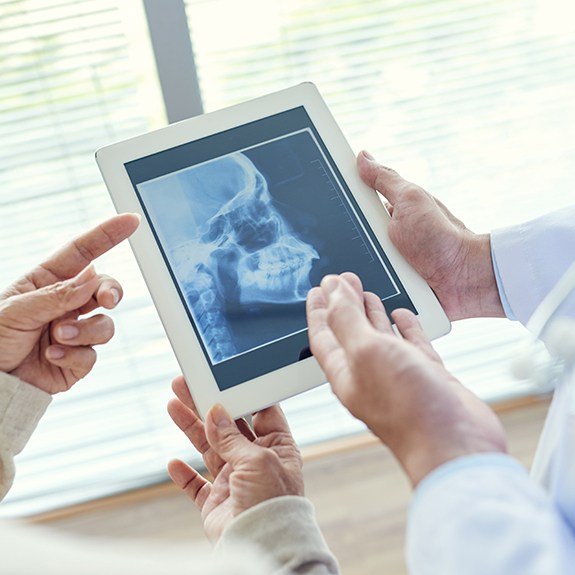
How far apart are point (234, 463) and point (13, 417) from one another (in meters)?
0.32

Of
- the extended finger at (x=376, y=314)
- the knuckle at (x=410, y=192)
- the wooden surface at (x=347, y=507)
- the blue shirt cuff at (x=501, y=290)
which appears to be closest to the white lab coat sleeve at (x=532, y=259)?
the blue shirt cuff at (x=501, y=290)

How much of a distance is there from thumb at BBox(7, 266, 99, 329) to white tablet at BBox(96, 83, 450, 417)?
0.29 feet

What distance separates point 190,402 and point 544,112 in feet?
3.79

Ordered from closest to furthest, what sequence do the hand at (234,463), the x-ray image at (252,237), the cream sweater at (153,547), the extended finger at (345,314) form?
the cream sweater at (153,547) → the extended finger at (345,314) → the hand at (234,463) → the x-ray image at (252,237)

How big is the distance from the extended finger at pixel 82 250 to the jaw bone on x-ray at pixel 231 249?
8 centimetres

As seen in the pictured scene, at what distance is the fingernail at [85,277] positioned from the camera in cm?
93

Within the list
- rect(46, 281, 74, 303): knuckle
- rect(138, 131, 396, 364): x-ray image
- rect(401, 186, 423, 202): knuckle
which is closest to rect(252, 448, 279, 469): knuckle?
rect(138, 131, 396, 364): x-ray image

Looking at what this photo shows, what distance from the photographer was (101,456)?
70.7 inches

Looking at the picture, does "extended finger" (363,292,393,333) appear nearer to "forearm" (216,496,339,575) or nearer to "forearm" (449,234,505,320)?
"forearm" (216,496,339,575)

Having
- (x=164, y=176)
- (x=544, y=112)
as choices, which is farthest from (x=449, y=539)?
(x=544, y=112)

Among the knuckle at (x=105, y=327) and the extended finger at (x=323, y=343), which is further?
the knuckle at (x=105, y=327)

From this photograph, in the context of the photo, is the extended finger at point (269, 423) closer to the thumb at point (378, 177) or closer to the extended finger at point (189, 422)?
the extended finger at point (189, 422)

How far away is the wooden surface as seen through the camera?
1615mm

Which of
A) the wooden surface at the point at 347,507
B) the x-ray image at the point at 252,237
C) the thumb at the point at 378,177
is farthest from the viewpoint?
the wooden surface at the point at 347,507
